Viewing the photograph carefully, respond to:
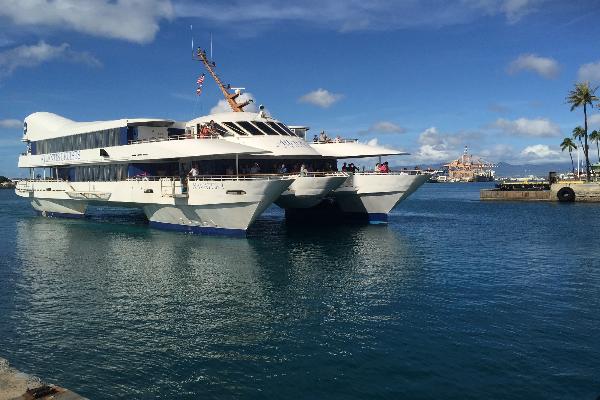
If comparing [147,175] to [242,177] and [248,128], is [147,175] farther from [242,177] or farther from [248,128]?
[242,177]

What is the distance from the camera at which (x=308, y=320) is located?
17391 mm

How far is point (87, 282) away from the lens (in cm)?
2344

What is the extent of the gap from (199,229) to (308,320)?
23.4 meters

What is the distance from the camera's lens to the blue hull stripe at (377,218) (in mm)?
45069

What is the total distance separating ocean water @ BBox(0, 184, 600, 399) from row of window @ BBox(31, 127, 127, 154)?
12.9 meters

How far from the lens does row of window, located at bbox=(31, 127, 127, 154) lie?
144ft

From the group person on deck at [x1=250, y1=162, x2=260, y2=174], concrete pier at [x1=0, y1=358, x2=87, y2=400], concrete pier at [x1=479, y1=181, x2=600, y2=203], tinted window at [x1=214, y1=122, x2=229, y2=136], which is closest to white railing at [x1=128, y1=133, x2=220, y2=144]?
tinted window at [x1=214, y1=122, x2=229, y2=136]

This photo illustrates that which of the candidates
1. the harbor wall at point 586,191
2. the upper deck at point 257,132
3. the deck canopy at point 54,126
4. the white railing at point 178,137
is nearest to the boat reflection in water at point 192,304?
the upper deck at point 257,132

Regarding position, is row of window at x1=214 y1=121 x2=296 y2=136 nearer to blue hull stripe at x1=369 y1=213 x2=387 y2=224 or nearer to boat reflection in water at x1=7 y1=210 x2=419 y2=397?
boat reflection in water at x1=7 y1=210 x2=419 y2=397

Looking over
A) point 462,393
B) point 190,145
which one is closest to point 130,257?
point 190,145

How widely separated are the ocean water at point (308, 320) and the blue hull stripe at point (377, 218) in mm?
10923

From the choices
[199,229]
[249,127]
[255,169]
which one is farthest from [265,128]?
[199,229]

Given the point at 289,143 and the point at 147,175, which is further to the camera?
the point at 147,175

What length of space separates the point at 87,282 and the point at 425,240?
23292 mm
